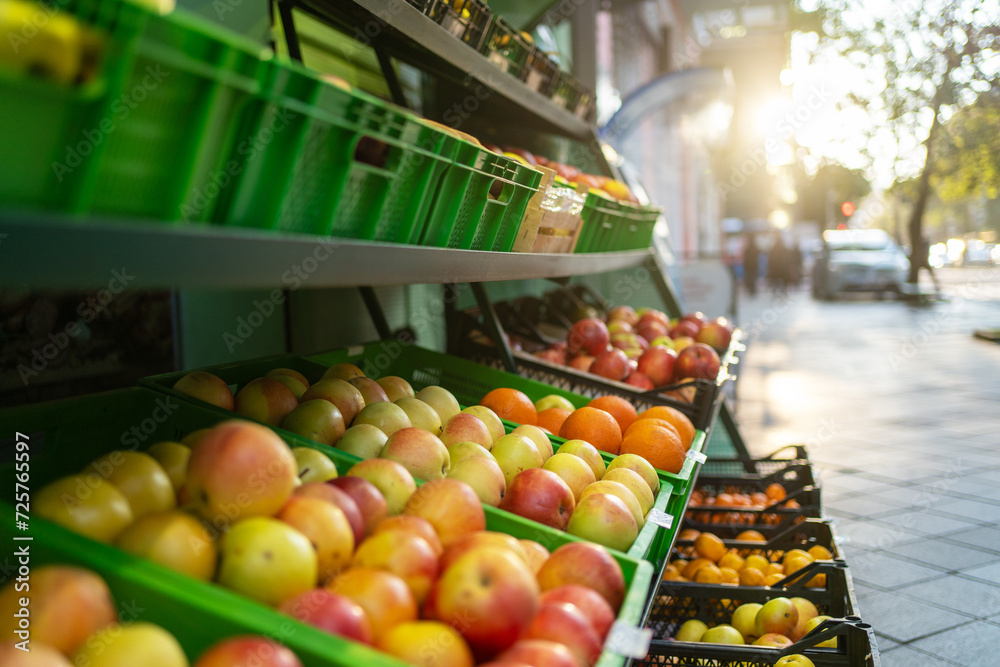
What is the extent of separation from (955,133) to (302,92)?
18.3 meters

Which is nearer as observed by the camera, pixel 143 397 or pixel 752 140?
pixel 143 397

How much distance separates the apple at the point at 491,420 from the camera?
2174 mm

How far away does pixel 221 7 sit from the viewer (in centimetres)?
299

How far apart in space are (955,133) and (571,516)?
17699mm

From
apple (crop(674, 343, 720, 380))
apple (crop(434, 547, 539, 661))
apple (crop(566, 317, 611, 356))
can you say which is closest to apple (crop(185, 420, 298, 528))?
apple (crop(434, 547, 539, 661))

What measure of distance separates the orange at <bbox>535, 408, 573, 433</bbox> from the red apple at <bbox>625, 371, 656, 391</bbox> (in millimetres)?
908

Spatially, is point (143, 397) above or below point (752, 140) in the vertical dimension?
below

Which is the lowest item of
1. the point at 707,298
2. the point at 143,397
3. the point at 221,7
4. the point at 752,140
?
the point at 143,397

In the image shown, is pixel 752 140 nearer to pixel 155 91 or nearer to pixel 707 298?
pixel 707 298

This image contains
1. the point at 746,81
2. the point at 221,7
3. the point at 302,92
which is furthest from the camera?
the point at 746,81

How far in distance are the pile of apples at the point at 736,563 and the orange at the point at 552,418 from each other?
73cm

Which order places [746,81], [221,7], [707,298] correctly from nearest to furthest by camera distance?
[221,7] < [707,298] < [746,81]

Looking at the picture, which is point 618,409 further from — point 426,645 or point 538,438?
point 426,645

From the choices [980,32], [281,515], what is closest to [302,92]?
[281,515]
